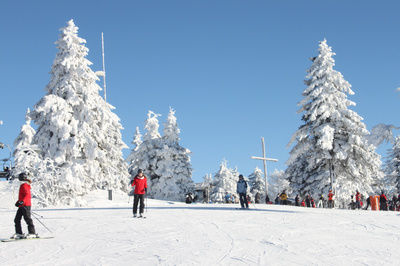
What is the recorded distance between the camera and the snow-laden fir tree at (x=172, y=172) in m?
39.8

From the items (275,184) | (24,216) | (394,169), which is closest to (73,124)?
(24,216)

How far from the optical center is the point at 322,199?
2894 centimetres

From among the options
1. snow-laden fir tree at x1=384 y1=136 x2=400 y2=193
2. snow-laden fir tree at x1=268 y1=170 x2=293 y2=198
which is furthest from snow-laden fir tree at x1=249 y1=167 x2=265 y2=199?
snow-laden fir tree at x1=384 y1=136 x2=400 y2=193

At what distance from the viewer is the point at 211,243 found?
8.72m

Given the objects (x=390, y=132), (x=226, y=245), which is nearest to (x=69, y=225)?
(x=226, y=245)

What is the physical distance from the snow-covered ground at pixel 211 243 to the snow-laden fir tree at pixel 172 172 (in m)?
26.8

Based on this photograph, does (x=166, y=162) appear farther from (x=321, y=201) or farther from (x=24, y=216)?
(x=24, y=216)

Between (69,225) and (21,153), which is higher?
(21,153)

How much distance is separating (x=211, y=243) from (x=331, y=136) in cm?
2175

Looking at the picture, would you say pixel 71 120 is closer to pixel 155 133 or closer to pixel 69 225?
pixel 69 225

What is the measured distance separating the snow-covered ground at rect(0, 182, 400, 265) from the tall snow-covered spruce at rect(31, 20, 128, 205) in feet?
38.2

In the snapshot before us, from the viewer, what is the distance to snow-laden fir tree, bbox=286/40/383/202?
94.8ft

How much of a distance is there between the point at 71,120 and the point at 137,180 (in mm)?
12688

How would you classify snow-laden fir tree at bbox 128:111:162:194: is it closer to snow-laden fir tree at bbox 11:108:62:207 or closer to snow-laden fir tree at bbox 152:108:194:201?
snow-laden fir tree at bbox 152:108:194:201
